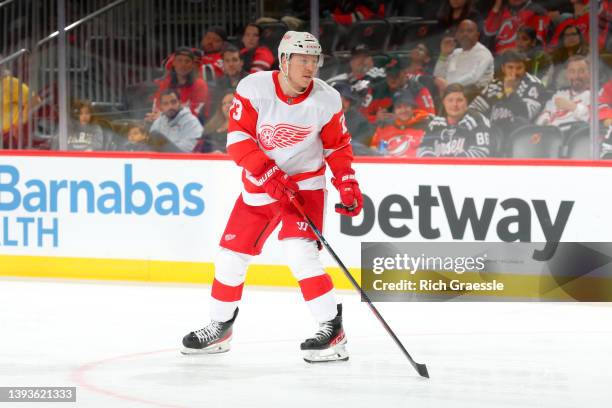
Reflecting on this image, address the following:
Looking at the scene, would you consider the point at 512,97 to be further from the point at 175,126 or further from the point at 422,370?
the point at 422,370

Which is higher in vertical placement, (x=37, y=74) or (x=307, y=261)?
(x=37, y=74)

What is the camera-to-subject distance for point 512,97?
7.70m

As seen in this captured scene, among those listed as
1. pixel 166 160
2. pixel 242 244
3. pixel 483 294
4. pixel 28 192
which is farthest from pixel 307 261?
pixel 28 192

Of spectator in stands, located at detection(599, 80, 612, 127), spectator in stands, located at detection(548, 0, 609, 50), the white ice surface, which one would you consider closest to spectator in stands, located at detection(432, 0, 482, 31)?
spectator in stands, located at detection(548, 0, 609, 50)

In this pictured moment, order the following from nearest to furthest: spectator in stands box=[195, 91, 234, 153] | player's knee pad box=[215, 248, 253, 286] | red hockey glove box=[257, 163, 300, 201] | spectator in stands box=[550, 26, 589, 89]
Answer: red hockey glove box=[257, 163, 300, 201], player's knee pad box=[215, 248, 253, 286], spectator in stands box=[550, 26, 589, 89], spectator in stands box=[195, 91, 234, 153]

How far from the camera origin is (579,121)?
7547mm

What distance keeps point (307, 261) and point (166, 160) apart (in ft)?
→ 9.43

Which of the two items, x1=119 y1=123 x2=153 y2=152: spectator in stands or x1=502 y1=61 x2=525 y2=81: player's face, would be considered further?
x1=119 y1=123 x2=153 y2=152: spectator in stands

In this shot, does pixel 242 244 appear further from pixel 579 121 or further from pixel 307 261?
pixel 579 121

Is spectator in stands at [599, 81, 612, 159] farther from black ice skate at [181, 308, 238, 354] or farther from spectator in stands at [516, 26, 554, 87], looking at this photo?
black ice skate at [181, 308, 238, 354]

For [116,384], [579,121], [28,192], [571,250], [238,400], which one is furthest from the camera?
[28,192]

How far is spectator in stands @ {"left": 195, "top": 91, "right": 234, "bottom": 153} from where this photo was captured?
8102mm

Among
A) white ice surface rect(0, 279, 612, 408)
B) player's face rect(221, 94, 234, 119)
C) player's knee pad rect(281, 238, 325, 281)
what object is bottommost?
white ice surface rect(0, 279, 612, 408)

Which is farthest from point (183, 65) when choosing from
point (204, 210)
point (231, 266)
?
point (231, 266)
